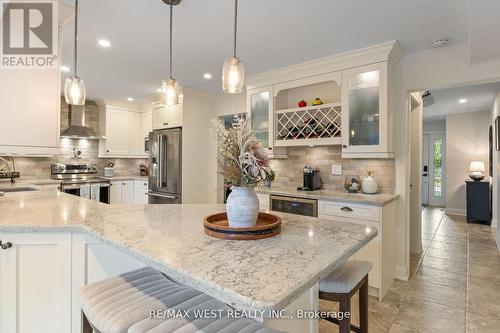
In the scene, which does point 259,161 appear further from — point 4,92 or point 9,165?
point 9,165

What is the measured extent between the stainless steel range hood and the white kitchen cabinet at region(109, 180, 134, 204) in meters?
0.94

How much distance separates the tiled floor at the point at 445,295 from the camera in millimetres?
2178

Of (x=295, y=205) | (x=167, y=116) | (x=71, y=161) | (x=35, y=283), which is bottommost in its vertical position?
(x=35, y=283)

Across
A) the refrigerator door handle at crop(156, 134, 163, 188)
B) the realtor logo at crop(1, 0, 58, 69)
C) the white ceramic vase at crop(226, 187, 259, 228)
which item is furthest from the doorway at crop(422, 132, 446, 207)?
the realtor logo at crop(1, 0, 58, 69)

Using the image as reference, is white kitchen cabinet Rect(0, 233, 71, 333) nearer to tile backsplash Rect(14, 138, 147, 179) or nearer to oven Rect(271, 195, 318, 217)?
oven Rect(271, 195, 318, 217)

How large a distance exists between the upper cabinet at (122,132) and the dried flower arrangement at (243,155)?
4941mm

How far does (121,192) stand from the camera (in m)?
5.28

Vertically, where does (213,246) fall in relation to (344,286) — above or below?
above

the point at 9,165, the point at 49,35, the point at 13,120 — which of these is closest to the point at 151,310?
the point at 13,120

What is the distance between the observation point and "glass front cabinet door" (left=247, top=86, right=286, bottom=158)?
3.60m

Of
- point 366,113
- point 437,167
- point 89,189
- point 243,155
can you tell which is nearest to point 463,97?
point 437,167

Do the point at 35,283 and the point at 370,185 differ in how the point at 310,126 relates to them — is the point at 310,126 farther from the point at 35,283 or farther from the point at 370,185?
the point at 35,283

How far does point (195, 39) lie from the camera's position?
2646mm

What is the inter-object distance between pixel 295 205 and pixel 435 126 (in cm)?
671
